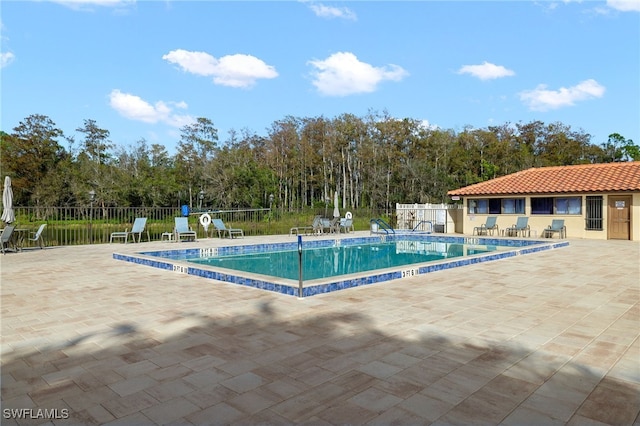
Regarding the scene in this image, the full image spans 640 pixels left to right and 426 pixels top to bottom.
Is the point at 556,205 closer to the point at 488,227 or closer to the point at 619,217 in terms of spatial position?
the point at 619,217

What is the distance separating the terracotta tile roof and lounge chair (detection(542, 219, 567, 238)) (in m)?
1.28

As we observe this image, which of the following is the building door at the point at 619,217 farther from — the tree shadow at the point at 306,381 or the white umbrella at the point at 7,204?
the white umbrella at the point at 7,204

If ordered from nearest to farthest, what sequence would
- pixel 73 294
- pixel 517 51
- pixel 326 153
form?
pixel 73 294
pixel 517 51
pixel 326 153

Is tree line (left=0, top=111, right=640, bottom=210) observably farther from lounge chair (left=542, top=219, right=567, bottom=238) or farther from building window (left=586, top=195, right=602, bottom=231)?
building window (left=586, top=195, right=602, bottom=231)

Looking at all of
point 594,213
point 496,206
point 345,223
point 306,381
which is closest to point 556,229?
point 594,213

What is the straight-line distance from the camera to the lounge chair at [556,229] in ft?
54.7

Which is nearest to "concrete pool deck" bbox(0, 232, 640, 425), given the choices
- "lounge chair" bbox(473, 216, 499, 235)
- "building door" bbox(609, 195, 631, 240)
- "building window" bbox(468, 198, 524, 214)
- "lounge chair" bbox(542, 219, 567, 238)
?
"lounge chair" bbox(542, 219, 567, 238)

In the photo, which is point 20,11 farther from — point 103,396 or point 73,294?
point 103,396

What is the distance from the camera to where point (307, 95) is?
3017 cm

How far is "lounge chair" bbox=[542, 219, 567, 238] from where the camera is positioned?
54.7 feet

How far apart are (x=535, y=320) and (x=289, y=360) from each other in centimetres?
272

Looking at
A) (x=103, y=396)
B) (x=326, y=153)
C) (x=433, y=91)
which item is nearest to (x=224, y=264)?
(x=103, y=396)

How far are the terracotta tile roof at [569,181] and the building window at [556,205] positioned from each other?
0.47 metres

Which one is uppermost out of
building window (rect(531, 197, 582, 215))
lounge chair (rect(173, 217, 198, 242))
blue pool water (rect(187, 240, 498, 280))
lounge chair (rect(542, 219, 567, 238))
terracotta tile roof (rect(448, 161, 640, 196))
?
terracotta tile roof (rect(448, 161, 640, 196))
